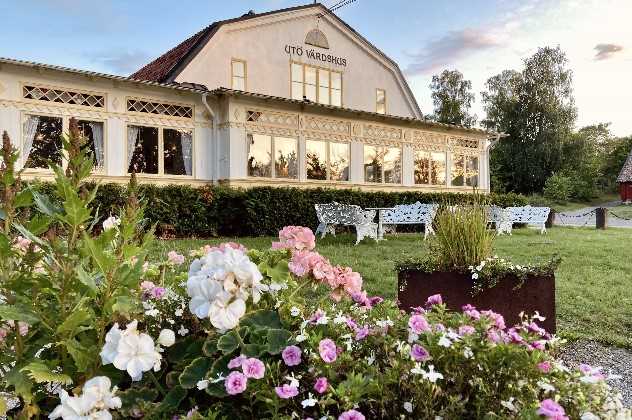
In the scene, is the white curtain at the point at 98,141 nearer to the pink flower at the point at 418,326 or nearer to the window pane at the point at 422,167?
the window pane at the point at 422,167

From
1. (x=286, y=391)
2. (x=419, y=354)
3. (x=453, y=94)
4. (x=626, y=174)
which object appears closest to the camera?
(x=286, y=391)

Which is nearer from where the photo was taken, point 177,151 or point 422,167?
point 177,151

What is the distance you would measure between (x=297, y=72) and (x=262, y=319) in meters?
16.5

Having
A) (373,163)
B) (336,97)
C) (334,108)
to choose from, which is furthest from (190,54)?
(373,163)

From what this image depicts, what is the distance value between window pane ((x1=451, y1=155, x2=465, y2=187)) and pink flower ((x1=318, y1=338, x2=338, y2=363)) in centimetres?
1908

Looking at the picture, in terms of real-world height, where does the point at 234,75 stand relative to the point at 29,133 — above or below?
above

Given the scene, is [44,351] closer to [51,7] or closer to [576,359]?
[576,359]

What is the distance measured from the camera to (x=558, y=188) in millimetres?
35781

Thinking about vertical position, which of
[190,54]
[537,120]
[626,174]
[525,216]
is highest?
[537,120]

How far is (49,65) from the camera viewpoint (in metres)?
11.3

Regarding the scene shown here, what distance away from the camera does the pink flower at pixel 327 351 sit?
1434 millimetres

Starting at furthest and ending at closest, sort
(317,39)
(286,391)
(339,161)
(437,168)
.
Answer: (437,168) → (317,39) → (339,161) → (286,391)

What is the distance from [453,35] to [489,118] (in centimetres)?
972

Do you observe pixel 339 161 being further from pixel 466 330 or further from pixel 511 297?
pixel 466 330
